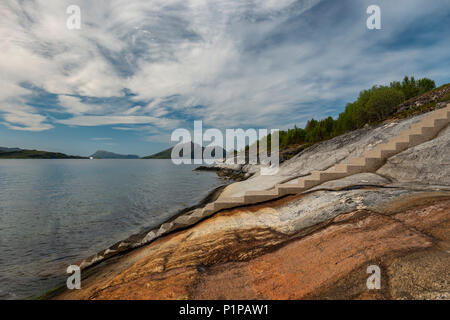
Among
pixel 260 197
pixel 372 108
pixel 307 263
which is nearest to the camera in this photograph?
pixel 307 263

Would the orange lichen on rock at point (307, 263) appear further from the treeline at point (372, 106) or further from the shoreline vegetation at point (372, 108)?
the treeline at point (372, 106)

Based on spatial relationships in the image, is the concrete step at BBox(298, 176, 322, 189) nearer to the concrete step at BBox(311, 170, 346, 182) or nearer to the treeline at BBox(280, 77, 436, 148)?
the concrete step at BBox(311, 170, 346, 182)

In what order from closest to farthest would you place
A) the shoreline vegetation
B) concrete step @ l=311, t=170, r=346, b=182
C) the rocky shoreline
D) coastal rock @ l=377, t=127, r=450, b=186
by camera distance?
the rocky shoreline, coastal rock @ l=377, t=127, r=450, b=186, concrete step @ l=311, t=170, r=346, b=182, the shoreline vegetation

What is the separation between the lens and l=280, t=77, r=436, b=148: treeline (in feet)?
192

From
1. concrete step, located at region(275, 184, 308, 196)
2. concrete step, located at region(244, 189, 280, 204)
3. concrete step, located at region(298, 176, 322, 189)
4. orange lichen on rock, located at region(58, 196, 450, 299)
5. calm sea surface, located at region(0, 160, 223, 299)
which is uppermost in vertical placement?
concrete step, located at region(298, 176, 322, 189)

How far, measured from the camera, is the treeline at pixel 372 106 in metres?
58.4

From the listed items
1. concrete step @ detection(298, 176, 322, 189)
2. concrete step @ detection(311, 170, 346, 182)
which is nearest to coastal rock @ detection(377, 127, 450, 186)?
concrete step @ detection(311, 170, 346, 182)

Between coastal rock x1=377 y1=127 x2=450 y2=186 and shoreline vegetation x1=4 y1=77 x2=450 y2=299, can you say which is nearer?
coastal rock x1=377 y1=127 x2=450 y2=186

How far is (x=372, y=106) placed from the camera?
59.7 meters

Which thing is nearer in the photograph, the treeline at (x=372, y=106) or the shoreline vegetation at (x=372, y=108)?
the shoreline vegetation at (x=372, y=108)

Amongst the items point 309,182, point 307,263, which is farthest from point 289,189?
point 307,263

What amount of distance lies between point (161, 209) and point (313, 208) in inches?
760

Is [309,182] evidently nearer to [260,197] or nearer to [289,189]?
[289,189]

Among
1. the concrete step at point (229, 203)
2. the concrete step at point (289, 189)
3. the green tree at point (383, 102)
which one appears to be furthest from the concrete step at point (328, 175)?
the green tree at point (383, 102)
